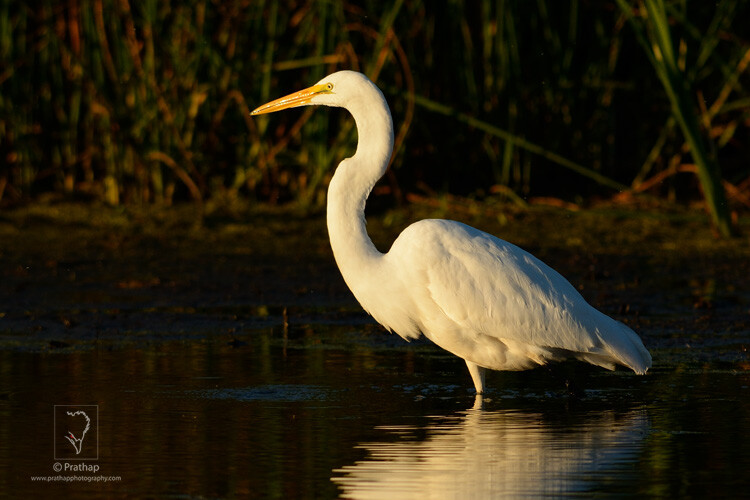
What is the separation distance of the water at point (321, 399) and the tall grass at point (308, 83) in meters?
1.79

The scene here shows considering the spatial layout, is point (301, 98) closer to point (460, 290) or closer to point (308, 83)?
point (460, 290)

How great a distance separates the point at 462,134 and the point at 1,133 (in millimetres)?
3893

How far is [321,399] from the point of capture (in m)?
5.32

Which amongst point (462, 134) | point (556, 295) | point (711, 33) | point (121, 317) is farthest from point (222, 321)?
point (711, 33)

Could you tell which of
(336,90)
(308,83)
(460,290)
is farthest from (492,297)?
(308,83)

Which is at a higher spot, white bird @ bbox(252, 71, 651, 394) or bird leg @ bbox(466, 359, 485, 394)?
white bird @ bbox(252, 71, 651, 394)

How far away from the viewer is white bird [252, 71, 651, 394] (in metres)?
5.53

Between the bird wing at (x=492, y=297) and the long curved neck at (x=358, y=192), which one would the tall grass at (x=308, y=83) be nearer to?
the long curved neck at (x=358, y=192)

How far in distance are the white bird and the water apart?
0.70 feet

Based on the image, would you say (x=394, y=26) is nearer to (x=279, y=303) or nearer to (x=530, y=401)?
(x=279, y=303)

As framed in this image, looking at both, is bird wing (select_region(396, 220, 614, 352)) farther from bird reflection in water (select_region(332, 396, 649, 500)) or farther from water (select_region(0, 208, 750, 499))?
bird reflection in water (select_region(332, 396, 649, 500))

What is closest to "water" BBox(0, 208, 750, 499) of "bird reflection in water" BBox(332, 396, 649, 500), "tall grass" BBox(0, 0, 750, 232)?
"bird reflection in water" BBox(332, 396, 649, 500)

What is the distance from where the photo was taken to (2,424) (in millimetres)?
4824

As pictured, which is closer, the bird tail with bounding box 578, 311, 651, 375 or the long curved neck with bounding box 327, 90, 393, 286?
the bird tail with bounding box 578, 311, 651, 375
